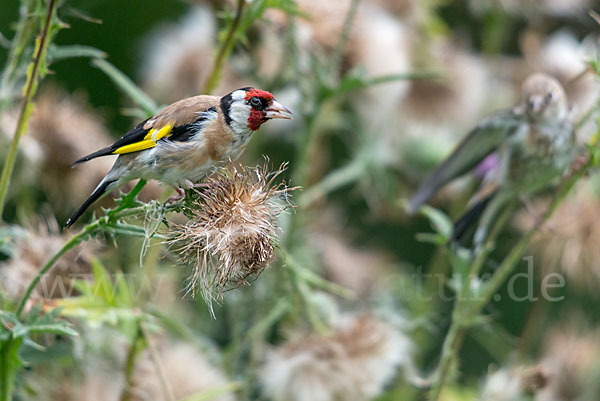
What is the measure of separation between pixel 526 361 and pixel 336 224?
48 cm

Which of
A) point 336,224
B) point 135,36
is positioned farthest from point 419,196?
point 135,36

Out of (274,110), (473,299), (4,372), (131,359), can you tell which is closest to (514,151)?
(473,299)

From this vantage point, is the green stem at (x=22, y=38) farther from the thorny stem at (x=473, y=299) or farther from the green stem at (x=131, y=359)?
the thorny stem at (x=473, y=299)

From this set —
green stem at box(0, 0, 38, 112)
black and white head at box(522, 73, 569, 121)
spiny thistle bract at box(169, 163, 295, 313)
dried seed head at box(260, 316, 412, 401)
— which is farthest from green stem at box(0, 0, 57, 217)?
black and white head at box(522, 73, 569, 121)

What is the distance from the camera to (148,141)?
74 cm

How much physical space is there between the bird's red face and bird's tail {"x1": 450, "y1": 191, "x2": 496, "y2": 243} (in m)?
0.48

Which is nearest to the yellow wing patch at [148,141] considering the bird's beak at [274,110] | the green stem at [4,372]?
the bird's beak at [274,110]

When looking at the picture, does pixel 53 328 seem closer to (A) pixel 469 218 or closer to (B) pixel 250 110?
(B) pixel 250 110

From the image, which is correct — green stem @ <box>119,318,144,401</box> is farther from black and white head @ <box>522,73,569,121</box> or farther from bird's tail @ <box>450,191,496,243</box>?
black and white head @ <box>522,73,569,121</box>

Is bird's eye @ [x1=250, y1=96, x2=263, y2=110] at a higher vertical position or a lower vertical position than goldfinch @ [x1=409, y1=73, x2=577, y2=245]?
higher

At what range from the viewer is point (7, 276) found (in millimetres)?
1014

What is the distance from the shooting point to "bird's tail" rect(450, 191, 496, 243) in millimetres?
1146

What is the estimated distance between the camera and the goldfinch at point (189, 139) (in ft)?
2.44

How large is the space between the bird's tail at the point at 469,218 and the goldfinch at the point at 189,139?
486 millimetres
